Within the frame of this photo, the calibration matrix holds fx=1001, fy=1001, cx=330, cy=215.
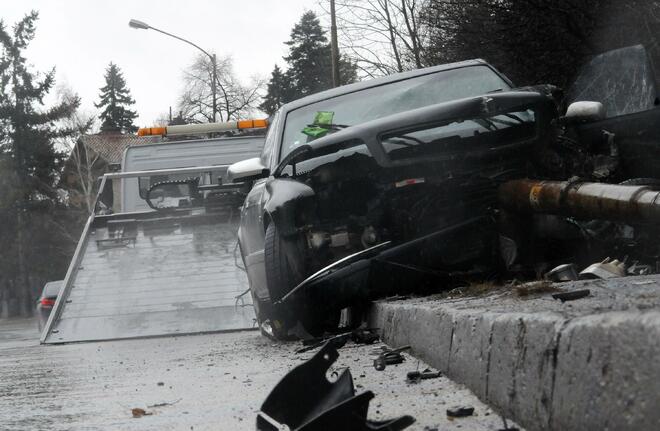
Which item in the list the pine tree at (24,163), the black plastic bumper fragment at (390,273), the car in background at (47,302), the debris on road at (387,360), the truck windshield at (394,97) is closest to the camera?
the debris on road at (387,360)

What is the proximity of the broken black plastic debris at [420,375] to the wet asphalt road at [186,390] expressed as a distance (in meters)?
0.04

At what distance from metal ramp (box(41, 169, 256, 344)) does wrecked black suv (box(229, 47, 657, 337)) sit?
143 inches

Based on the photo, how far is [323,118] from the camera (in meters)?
6.82

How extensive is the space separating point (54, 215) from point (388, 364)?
57663 millimetres

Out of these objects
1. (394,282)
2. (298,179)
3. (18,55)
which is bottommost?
(394,282)

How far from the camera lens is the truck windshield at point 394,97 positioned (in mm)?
6648

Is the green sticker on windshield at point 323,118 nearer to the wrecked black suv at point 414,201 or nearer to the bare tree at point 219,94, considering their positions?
the wrecked black suv at point 414,201

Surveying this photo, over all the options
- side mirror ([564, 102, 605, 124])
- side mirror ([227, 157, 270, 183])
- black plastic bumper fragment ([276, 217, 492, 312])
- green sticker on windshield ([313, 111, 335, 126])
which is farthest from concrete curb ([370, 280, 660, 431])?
side mirror ([227, 157, 270, 183])

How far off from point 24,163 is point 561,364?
193 ft

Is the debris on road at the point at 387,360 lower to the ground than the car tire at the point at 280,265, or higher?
lower

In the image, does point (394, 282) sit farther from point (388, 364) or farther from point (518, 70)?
point (518, 70)

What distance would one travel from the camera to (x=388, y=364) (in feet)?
14.4

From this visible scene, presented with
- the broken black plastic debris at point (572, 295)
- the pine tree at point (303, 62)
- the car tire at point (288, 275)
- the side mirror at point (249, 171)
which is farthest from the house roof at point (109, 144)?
the broken black plastic debris at point (572, 295)

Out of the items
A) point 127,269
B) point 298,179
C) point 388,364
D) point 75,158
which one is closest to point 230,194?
point 127,269
